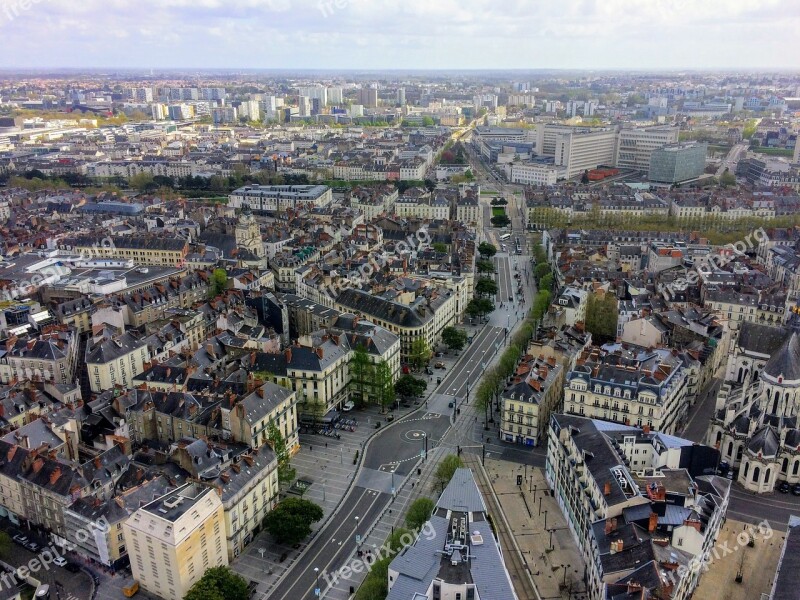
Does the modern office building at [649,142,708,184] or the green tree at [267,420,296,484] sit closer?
the green tree at [267,420,296,484]

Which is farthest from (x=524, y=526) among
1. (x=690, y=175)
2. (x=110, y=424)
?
(x=690, y=175)

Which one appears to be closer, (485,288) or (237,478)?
(237,478)

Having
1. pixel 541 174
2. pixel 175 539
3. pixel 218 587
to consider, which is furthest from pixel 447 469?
pixel 541 174

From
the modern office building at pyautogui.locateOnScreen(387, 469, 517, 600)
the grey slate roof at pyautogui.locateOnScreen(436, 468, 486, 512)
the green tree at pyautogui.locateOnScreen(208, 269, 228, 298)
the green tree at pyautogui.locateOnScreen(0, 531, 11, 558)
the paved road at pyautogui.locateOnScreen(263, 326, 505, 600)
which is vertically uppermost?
the grey slate roof at pyautogui.locateOnScreen(436, 468, 486, 512)

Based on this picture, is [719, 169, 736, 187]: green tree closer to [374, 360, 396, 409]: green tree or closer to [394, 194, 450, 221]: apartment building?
[394, 194, 450, 221]: apartment building

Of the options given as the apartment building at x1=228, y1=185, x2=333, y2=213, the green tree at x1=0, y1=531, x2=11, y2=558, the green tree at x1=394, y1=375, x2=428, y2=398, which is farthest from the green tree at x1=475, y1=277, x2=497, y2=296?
the apartment building at x1=228, y1=185, x2=333, y2=213

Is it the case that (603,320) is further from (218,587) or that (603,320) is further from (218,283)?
(218,587)

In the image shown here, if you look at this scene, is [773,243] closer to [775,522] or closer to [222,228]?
[775,522]
